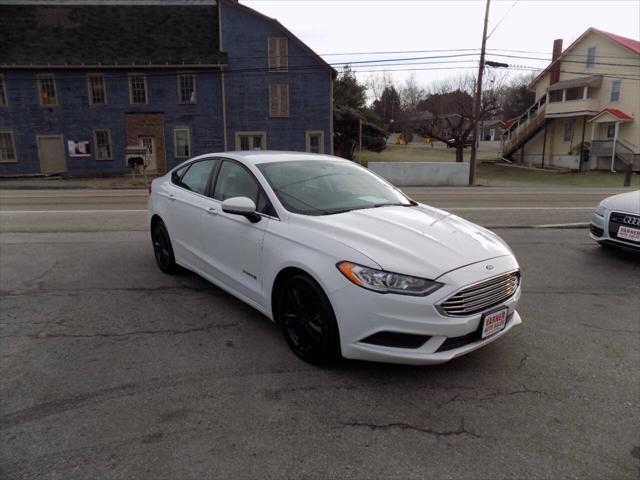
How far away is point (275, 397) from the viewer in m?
3.11

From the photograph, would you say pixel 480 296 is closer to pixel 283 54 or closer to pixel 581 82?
pixel 283 54

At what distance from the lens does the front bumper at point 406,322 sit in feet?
9.76

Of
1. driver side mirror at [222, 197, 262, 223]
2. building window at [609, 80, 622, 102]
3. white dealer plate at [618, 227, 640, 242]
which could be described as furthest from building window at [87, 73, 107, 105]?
building window at [609, 80, 622, 102]

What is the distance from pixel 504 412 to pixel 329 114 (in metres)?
Result: 27.0

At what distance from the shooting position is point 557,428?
2801 mm

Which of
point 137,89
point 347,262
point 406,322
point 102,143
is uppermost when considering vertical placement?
point 137,89

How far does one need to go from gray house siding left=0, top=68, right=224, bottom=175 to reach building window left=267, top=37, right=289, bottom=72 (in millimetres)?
3380

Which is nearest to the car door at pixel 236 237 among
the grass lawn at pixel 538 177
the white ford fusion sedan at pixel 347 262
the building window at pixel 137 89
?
the white ford fusion sedan at pixel 347 262

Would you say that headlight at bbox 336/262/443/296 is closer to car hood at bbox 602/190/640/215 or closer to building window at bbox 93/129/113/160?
car hood at bbox 602/190/640/215

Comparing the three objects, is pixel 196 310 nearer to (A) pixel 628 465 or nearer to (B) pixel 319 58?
(A) pixel 628 465

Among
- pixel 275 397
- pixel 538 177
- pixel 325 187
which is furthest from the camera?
pixel 538 177

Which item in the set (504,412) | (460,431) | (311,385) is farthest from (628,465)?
(311,385)

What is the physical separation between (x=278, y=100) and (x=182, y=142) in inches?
251

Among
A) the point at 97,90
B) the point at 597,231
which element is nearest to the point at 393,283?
the point at 597,231
